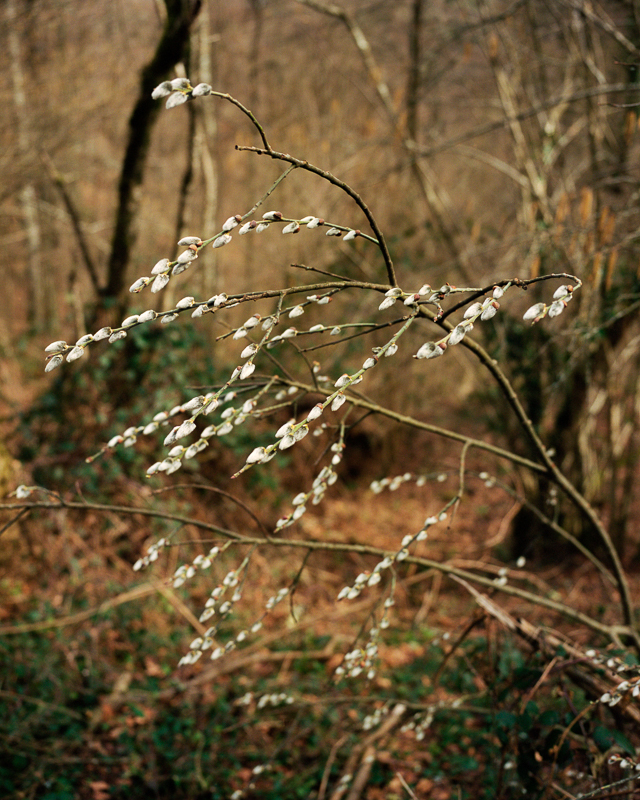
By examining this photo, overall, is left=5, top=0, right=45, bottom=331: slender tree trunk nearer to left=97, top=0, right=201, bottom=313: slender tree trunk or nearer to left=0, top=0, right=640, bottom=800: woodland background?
left=0, top=0, right=640, bottom=800: woodland background

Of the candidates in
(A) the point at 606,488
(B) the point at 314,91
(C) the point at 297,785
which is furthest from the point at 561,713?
(B) the point at 314,91

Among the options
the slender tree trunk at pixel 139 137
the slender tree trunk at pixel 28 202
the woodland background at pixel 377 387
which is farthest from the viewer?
the slender tree trunk at pixel 28 202

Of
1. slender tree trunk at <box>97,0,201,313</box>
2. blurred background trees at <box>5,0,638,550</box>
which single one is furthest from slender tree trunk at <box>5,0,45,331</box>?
slender tree trunk at <box>97,0,201,313</box>

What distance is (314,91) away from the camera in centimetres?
738

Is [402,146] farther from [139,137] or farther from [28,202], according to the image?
[28,202]

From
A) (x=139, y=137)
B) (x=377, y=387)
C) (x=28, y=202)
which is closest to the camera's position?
(x=139, y=137)

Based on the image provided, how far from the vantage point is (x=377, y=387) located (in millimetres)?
6383

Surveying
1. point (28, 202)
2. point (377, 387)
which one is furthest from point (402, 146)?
point (28, 202)

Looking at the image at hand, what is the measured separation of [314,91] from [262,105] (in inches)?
62.5

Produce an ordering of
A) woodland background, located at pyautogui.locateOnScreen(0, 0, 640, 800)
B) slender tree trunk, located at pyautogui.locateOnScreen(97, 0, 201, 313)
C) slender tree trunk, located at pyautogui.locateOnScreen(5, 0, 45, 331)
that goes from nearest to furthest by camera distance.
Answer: woodland background, located at pyautogui.locateOnScreen(0, 0, 640, 800) < slender tree trunk, located at pyautogui.locateOnScreen(97, 0, 201, 313) < slender tree trunk, located at pyautogui.locateOnScreen(5, 0, 45, 331)

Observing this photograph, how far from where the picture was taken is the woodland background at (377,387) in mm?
2652

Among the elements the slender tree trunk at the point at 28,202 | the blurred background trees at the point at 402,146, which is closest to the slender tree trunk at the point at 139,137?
the blurred background trees at the point at 402,146

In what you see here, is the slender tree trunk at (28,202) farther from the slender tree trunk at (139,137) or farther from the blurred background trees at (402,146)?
the slender tree trunk at (139,137)

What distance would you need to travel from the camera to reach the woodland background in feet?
8.70
